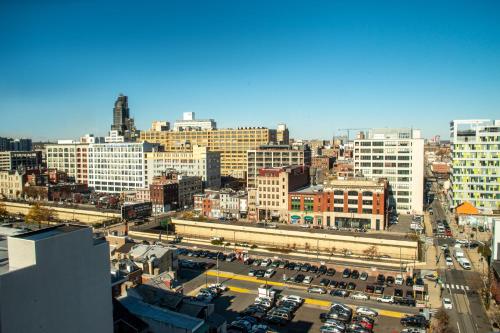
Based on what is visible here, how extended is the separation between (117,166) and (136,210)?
25.2 m

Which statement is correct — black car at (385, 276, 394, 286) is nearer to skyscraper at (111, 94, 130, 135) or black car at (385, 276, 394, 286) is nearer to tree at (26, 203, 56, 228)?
tree at (26, 203, 56, 228)

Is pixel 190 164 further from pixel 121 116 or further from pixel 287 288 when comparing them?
pixel 121 116

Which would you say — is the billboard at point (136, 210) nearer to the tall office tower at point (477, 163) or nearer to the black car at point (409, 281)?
the black car at point (409, 281)

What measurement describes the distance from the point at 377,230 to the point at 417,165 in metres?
15.8

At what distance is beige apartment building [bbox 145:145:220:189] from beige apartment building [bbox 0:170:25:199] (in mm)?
23483

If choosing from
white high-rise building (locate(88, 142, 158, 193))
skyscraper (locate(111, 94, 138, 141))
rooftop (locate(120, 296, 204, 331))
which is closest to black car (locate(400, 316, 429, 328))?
rooftop (locate(120, 296, 204, 331))

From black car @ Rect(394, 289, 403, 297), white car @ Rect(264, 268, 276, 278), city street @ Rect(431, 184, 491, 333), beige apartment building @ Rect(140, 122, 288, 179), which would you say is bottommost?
city street @ Rect(431, 184, 491, 333)

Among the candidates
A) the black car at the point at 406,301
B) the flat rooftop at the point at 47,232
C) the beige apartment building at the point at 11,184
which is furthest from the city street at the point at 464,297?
the beige apartment building at the point at 11,184

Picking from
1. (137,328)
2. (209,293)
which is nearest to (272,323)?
(209,293)

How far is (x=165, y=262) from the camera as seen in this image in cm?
3462

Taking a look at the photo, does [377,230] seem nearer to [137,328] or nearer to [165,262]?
[165,262]

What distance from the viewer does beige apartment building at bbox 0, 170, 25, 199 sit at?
7888cm

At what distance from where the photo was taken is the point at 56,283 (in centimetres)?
1405

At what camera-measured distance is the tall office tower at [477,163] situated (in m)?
56.0
